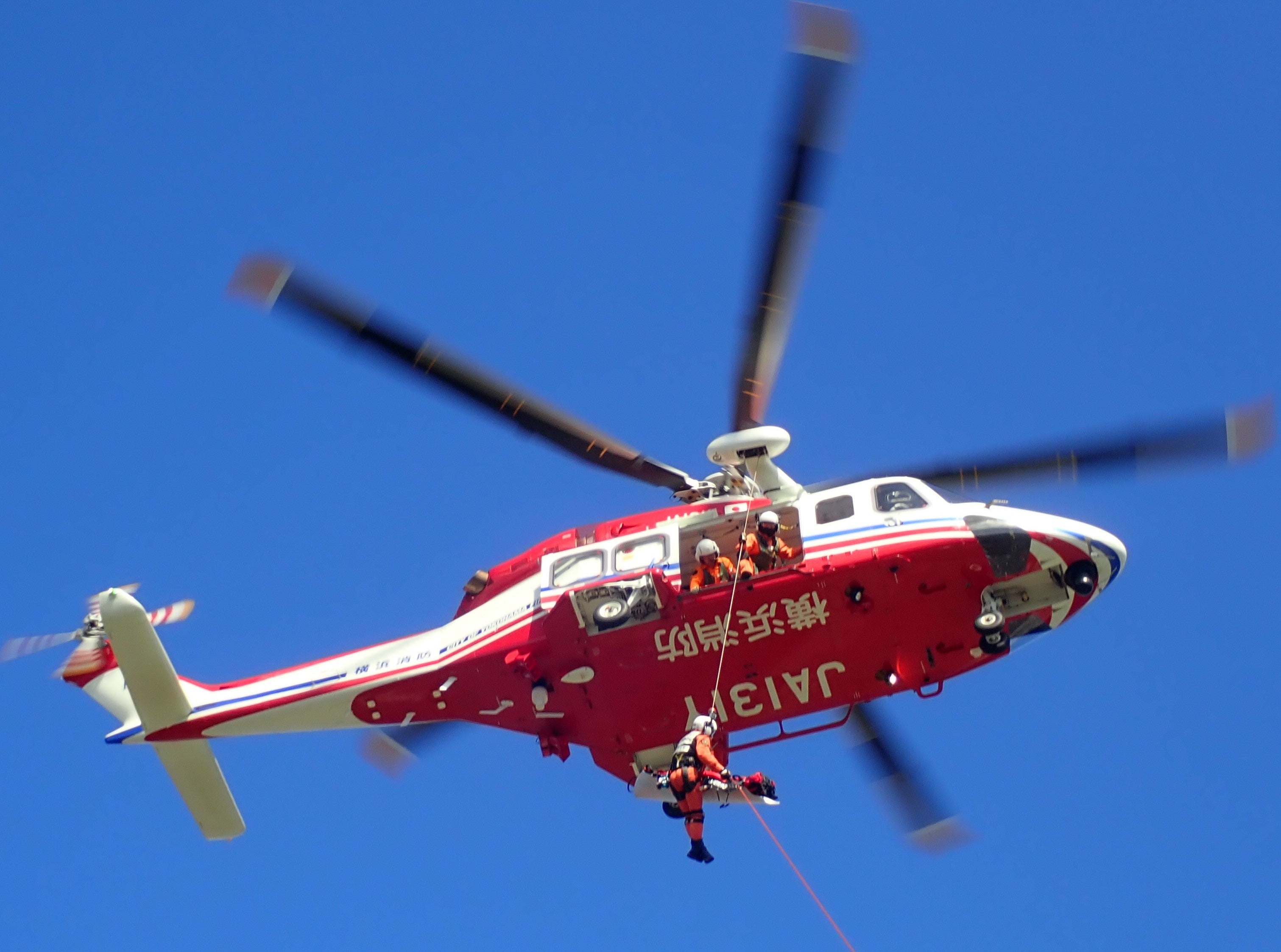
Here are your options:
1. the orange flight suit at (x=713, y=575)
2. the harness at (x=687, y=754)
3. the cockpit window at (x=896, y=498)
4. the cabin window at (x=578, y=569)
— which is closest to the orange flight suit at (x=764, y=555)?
the orange flight suit at (x=713, y=575)

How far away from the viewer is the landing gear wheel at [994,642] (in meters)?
16.1

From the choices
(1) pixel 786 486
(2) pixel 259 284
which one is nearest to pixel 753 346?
(1) pixel 786 486

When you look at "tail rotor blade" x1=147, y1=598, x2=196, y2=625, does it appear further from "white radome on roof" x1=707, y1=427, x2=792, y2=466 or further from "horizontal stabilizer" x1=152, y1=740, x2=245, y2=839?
"white radome on roof" x1=707, y1=427, x2=792, y2=466

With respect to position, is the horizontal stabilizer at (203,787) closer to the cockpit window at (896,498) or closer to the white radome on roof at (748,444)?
the white radome on roof at (748,444)

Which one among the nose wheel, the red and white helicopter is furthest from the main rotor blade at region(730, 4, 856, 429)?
the nose wheel

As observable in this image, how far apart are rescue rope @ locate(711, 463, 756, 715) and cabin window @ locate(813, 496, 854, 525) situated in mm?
764

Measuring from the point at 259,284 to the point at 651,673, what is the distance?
19.1 ft

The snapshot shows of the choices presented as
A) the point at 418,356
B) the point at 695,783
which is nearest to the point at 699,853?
the point at 695,783

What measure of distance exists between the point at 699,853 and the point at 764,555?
124 inches

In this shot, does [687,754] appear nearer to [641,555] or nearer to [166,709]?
[641,555]

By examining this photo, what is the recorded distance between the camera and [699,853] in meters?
15.9

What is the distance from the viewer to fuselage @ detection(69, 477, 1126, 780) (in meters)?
16.2

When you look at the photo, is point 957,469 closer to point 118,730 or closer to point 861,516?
point 861,516

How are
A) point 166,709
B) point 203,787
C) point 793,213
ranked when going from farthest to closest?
point 203,787 → point 166,709 → point 793,213
